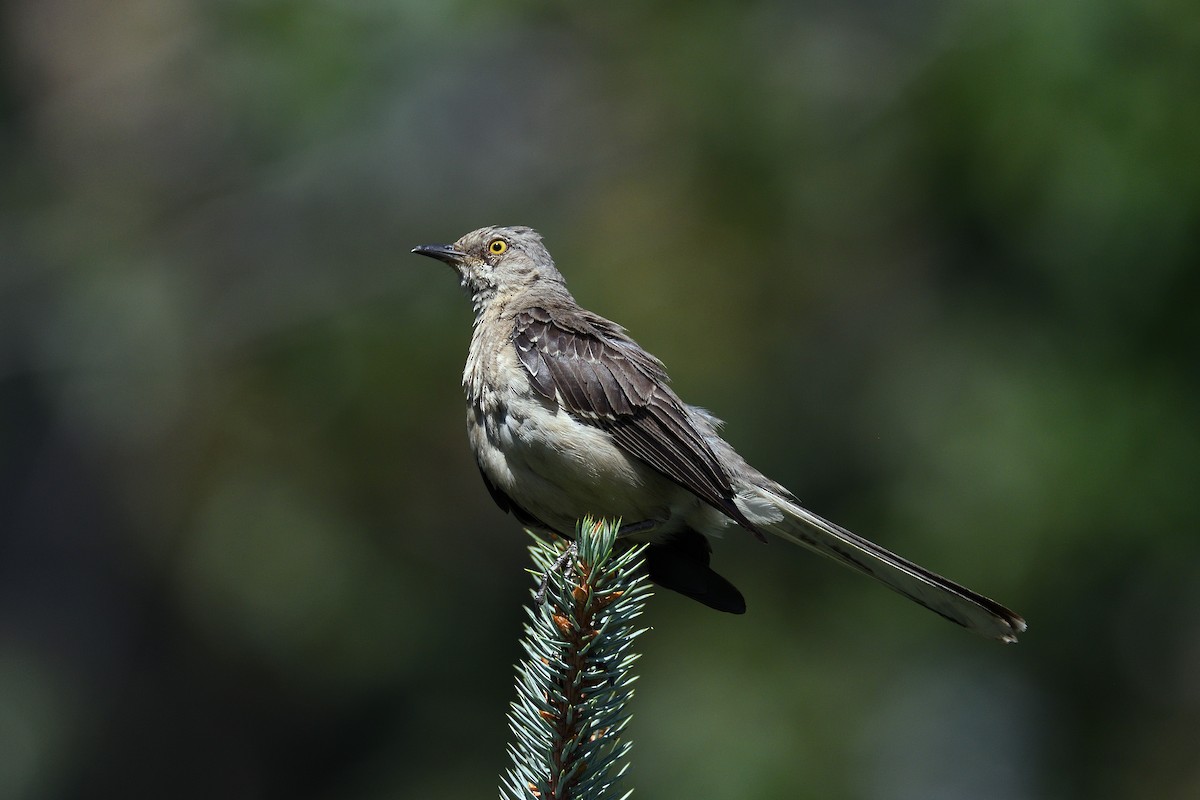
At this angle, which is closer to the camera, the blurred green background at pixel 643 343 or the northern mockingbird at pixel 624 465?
the northern mockingbird at pixel 624 465

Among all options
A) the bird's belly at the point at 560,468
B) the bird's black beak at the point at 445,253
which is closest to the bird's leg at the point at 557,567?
the bird's belly at the point at 560,468

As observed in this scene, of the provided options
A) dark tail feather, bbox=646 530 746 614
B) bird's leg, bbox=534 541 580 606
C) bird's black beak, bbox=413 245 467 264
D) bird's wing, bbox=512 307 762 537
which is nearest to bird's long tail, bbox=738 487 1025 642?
bird's wing, bbox=512 307 762 537

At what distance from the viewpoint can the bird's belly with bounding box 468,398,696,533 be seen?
502 centimetres

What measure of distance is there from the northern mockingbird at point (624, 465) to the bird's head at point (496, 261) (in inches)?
27.6

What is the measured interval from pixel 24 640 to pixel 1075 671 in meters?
9.79

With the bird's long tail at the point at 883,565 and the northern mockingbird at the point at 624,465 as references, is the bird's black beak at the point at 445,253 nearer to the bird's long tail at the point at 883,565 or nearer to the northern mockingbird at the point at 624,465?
the northern mockingbird at the point at 624,465

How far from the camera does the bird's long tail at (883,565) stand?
15.6 feet

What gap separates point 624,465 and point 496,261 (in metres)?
1.86

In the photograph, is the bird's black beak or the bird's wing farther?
the bird's black beak

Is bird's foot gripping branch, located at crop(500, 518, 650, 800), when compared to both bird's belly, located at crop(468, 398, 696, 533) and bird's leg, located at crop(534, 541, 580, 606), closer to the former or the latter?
bird's leg, located at crop(534, 541, 580, 606)

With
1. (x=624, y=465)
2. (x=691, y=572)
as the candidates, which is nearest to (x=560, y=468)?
(x=624, y=465)

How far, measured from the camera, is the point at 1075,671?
904 centimetres

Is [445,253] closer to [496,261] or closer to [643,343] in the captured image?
[496,261]

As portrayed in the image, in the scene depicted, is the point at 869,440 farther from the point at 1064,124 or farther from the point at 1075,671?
the point at 1064,124
